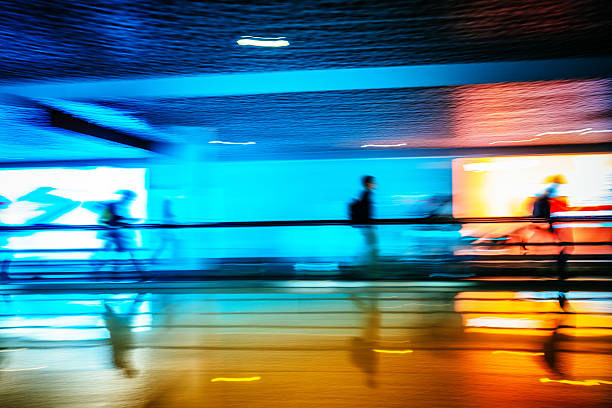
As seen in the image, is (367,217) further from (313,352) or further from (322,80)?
(313,352)

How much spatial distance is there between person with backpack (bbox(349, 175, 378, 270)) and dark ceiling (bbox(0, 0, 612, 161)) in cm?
150

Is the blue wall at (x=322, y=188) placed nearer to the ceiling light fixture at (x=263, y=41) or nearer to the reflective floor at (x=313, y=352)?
the reflective floor at (x=313, y=352)

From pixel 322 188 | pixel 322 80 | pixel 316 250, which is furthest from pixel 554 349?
pixel 322 188

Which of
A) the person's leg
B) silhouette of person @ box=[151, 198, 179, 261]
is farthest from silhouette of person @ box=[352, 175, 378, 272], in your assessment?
the person's leg

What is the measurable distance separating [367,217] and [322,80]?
1978 millimetres

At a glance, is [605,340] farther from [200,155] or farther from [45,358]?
[200,155]

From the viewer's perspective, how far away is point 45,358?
4.01m

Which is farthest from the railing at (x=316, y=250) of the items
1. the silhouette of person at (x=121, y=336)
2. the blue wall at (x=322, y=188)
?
the blue wall at (x=322, y=188)

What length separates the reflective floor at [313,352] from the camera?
122 inches

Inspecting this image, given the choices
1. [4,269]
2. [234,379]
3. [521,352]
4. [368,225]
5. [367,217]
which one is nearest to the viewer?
[234,379]

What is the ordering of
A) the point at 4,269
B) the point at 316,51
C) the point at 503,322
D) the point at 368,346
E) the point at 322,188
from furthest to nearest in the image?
the point at 322,188
the point at 4,269
the point at 316,51
the point at 503,322
the point at 368,346

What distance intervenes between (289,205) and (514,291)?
7.58 metres

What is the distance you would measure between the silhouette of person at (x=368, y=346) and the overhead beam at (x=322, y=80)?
305cm

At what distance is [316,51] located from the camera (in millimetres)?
5598
